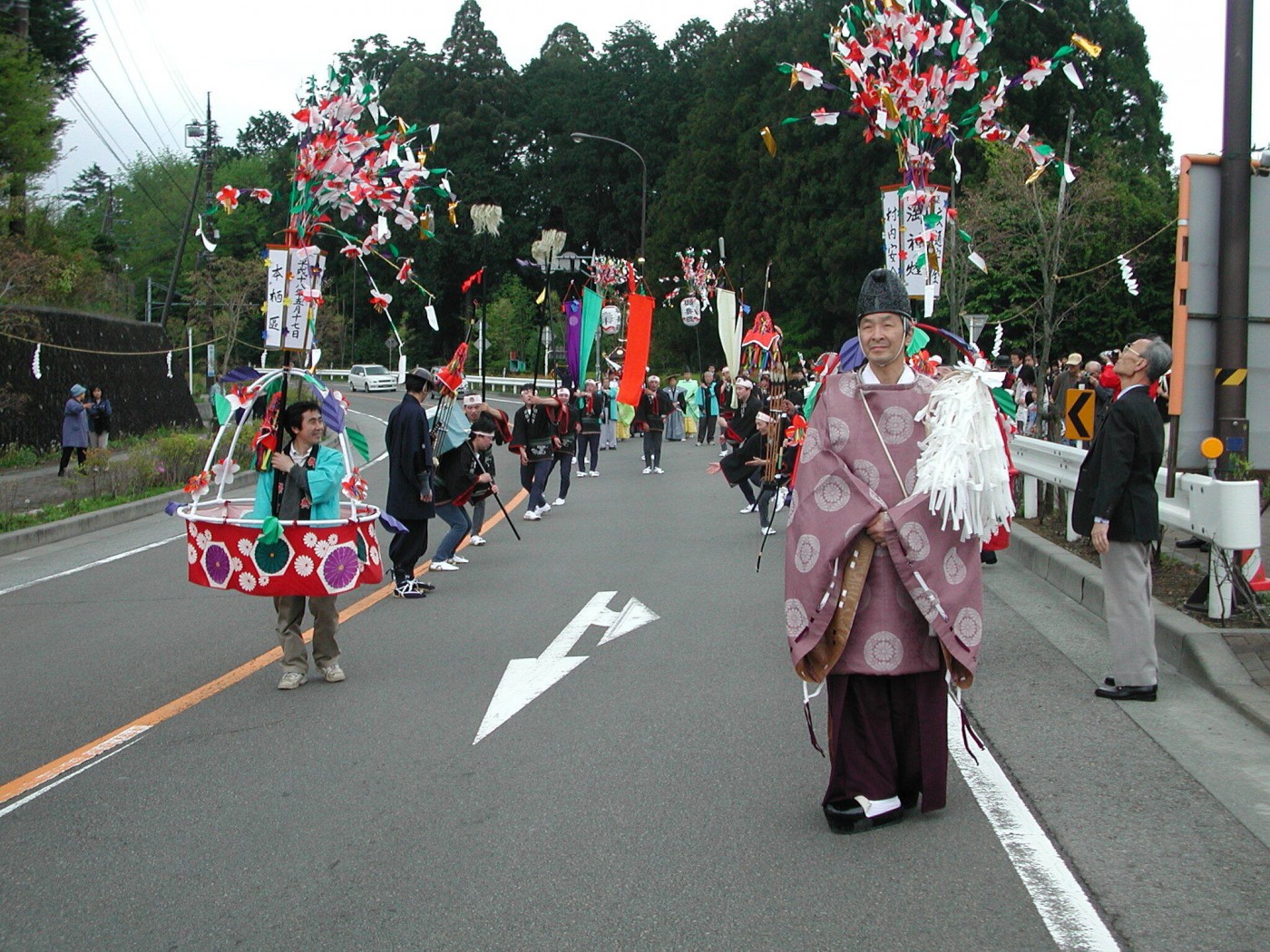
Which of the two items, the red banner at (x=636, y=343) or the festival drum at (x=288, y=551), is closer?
the festival drum at (x=288, y=551)

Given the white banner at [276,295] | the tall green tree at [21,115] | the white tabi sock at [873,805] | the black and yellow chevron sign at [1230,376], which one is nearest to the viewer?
the white tabi sock at [873,805]

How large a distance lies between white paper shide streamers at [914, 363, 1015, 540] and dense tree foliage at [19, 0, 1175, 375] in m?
5.45

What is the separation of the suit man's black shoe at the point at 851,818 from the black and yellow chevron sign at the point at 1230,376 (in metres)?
5.26

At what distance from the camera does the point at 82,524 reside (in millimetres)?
16234

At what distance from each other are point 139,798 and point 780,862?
2.62 metres

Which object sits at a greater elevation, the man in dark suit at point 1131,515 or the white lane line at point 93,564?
the man in dark suit at point 1131,515

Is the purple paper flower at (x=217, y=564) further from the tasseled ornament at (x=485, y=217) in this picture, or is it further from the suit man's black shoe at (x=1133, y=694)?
the tasseled ornament at (x=485, y=217)

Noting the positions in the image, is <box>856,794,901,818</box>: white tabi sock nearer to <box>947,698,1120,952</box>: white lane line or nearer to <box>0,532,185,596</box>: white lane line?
<box>947,698,1120,952</box>: white lane line

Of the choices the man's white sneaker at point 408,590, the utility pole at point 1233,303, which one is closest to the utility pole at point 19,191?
the man's white sneaker at point 408,590

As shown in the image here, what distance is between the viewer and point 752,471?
13.9 metres

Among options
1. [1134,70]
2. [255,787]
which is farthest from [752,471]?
[1134,70]

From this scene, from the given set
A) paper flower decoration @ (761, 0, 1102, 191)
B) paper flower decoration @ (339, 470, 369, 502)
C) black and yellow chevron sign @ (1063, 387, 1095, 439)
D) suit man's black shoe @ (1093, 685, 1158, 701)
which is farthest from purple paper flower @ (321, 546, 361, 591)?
paper flower decoration @ (761, 0, 1102, 191)

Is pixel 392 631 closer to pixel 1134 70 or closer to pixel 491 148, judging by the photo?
pixel 1134 70

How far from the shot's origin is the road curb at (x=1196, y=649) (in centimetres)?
633
